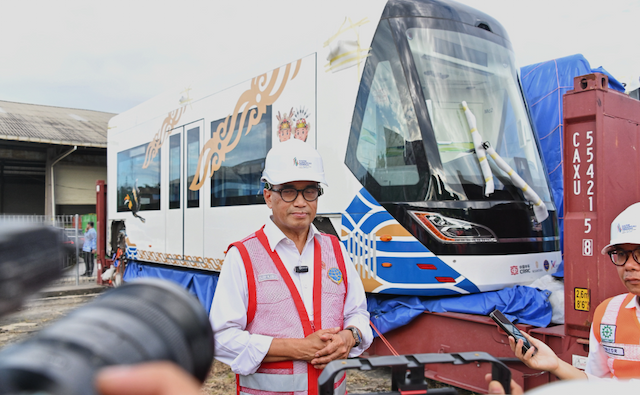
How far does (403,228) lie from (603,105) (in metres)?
1.62

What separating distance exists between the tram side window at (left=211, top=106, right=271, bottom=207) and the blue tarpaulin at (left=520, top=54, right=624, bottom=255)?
347cm

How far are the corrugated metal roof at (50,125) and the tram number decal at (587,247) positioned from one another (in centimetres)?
1735

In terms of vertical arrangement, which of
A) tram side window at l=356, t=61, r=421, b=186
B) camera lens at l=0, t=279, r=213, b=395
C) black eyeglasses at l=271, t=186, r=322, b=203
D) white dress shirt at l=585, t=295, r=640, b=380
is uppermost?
tram side window at l=356, t=61, r=421, b=186

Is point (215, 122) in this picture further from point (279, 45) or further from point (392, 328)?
point (392, 328)

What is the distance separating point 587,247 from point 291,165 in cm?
201

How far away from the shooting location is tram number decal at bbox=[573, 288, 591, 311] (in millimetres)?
2994

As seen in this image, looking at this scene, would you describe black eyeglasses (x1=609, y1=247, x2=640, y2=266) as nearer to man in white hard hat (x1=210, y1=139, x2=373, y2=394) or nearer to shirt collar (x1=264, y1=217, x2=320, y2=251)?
man in white hard hat (x1=210, y1=139, x2=373, y2=394)

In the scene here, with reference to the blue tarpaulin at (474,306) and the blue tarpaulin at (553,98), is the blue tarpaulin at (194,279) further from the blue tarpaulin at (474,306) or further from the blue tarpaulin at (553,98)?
the blue tarpaulin at (553,98)

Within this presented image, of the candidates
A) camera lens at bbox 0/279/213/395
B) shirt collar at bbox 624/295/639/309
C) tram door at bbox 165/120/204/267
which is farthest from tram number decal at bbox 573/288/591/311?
tram door at bbox 165/120/204/267

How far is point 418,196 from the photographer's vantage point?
3.84m

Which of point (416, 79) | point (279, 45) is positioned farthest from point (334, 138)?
point (279, 45)

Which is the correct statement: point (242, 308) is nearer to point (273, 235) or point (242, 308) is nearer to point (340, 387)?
point (273, 235)

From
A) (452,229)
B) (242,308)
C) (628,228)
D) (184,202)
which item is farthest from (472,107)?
(184,202)

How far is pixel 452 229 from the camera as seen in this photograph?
12.3ft
